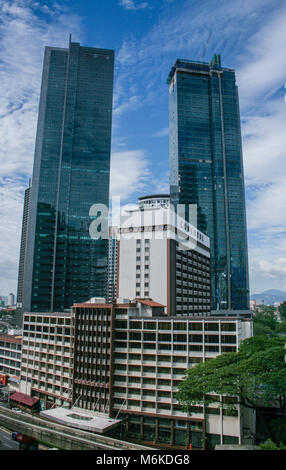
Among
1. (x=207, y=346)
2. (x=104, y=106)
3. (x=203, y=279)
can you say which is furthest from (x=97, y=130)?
(x=207, y=346)

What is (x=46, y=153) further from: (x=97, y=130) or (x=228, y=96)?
(x=228, y=96)

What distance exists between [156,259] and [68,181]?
105 m

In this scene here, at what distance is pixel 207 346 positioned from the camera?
2128 inches

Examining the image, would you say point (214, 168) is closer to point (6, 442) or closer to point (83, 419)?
point (83, 419)

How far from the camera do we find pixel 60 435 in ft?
169

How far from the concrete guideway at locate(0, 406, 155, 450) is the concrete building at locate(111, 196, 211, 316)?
3189cm

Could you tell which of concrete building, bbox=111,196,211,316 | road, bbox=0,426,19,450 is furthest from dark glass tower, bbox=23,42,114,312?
road, bbox=0,426,19,450

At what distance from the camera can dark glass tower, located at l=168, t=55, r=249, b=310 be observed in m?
169

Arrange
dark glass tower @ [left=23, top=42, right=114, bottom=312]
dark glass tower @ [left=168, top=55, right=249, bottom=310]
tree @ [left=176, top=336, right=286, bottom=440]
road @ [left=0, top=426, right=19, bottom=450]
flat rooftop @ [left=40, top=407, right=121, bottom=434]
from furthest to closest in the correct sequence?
1. dark glass tower @ [left=168, top=55, right=249, bottom=310]
2. dark glass tower @ [left=23, top=42, right=114, bottom=312]
3. flat rooftop @ [left=40, top=407, right=121, bottom=434]
4. road @ [left=0, top=426, right=19, bottom=450]
5. tree @ [left=176, top=336, right=286, bottom=440]

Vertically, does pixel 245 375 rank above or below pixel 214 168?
below

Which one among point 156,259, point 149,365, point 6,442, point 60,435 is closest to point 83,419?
point 60,435

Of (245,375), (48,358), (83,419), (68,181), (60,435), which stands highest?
(68,181)

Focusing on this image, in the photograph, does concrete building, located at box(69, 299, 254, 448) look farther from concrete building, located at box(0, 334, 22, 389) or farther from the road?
concrete building, located at box(0, 334, 22, 389)

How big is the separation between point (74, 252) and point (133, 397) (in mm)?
117937
